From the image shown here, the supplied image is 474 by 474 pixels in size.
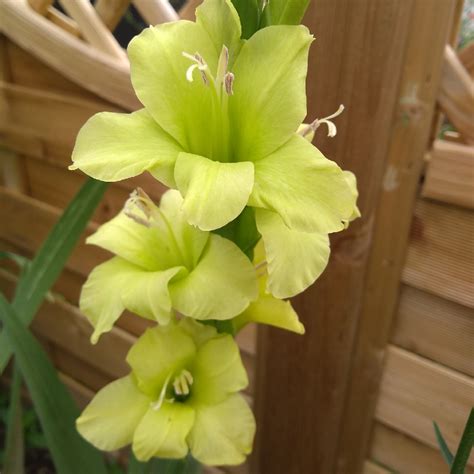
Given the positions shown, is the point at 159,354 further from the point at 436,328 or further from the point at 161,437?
the point at 436,328

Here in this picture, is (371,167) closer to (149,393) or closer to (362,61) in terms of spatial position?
(362,61)

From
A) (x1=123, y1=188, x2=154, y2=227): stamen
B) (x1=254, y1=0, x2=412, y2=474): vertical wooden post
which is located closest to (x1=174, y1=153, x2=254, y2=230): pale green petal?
(x1=123, y1=188, x2=154, y2=227): stamen

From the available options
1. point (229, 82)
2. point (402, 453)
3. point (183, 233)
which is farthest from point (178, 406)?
point (402, 453)

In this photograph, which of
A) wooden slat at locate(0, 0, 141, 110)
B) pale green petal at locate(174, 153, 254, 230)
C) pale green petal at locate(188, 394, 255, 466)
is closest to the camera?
pale green petal at locate(174, 153, 254, 230)

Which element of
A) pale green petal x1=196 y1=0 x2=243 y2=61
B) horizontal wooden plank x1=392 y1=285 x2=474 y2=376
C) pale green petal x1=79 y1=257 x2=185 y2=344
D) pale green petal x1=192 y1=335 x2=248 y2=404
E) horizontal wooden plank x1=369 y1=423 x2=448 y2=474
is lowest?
horizontal wooden plank x1=369 y1=423 x2=448 y2=474

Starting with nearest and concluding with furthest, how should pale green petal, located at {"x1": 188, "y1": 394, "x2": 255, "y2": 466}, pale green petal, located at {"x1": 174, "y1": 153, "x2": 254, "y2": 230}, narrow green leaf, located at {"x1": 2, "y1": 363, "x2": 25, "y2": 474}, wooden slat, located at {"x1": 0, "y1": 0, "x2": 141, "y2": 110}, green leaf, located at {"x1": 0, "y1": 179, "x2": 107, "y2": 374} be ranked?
pale green petal, located at {"x1": 174, "y1": 153, "x2": 254, "y2": 230}
pale green petal, located at {"x1": 188, "y1": 394, "x2": 255, "y2": 466}
green leaf, located at {"x1": 0, "y1": 179, "x2": 107, "y2": 374}
narrow green leaf, located at {"x1": 2, "y1": 363, "x2": 25, "y2": 474}
wooden slat, located at {"x1": 0, "y1": 0, "x2": 141, "y2": 110}

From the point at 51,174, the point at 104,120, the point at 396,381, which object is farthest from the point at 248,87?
the point at 51,174

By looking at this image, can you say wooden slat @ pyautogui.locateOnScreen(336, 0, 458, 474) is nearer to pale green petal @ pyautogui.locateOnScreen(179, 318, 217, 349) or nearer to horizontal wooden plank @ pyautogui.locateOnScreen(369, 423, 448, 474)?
horizontal wooden plank @ pyautogui.locateOnScreen(369, 423, 448, 474)

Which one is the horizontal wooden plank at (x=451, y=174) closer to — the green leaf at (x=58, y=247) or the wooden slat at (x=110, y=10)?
the green leaf at (x=58, y=247)
